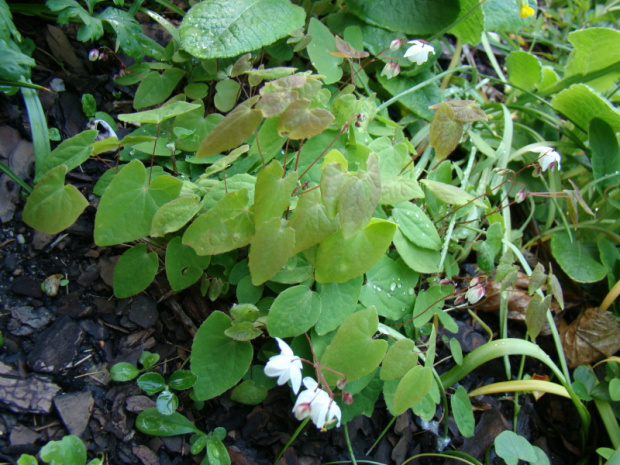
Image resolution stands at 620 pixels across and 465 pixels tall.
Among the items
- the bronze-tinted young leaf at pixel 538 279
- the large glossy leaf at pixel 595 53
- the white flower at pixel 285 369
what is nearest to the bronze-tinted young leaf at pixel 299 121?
the white flower at pixel 285 369

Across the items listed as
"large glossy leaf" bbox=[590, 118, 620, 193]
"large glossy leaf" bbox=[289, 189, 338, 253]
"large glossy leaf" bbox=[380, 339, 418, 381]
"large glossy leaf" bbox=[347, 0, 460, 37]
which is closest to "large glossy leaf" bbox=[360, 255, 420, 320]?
"large glossy leaf" bbox=[380, 339, 418, 381]

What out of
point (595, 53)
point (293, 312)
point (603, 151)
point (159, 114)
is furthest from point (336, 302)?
point (595, 53)

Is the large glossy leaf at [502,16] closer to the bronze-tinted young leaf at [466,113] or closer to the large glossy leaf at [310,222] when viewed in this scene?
the bronze-tinted young leaf at [466,113]

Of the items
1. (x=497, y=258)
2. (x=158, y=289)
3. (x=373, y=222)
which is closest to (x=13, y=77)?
(x=158, y=289)

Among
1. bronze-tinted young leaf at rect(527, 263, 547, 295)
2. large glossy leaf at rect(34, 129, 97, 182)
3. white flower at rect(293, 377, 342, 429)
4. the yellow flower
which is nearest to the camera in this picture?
white flower at rect(293, 377, 342, 429)

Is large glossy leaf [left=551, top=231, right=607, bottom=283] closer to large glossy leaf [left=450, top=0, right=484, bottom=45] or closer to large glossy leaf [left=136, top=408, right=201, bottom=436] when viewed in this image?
large glossy leaf [left=450, top=0, right=484, bottom=45]

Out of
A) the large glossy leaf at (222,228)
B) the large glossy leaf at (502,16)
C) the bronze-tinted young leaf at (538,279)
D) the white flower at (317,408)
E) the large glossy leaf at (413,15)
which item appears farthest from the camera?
the large glossy leaf at (502,16)
